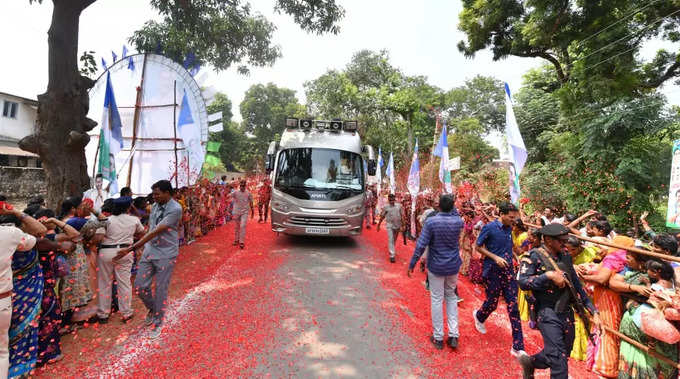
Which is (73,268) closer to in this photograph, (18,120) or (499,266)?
(499,266)

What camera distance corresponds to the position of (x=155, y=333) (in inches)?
151

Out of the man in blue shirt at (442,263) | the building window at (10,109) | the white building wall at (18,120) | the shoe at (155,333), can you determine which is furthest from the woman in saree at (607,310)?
the building window at (10,109)

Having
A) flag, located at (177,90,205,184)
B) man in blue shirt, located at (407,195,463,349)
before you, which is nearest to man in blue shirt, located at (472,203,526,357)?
man in blue shirt, located at (407,195,463,349)

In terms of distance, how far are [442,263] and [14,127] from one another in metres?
28.8

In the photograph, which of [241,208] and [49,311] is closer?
[49,311]

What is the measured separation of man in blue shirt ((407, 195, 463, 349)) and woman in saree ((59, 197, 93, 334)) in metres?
4.23

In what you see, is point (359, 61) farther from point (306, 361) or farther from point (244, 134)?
point (306, 361)

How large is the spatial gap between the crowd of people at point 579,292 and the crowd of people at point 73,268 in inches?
131

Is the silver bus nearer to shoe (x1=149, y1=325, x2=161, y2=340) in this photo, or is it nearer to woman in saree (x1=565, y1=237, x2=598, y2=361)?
shoe (x1=149, y1=325, x2=161, y2=340)

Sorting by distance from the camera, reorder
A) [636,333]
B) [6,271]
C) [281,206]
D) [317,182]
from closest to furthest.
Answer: [6,271] < [636,333] < [281,206] < [317,182]

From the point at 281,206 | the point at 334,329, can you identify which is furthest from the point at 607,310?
the point at 281,206

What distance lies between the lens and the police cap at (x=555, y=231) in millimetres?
2932

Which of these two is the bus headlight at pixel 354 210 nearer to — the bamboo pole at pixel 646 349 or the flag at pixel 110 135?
the flag at pixel 110 135

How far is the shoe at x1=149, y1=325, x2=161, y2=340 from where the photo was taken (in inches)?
149
